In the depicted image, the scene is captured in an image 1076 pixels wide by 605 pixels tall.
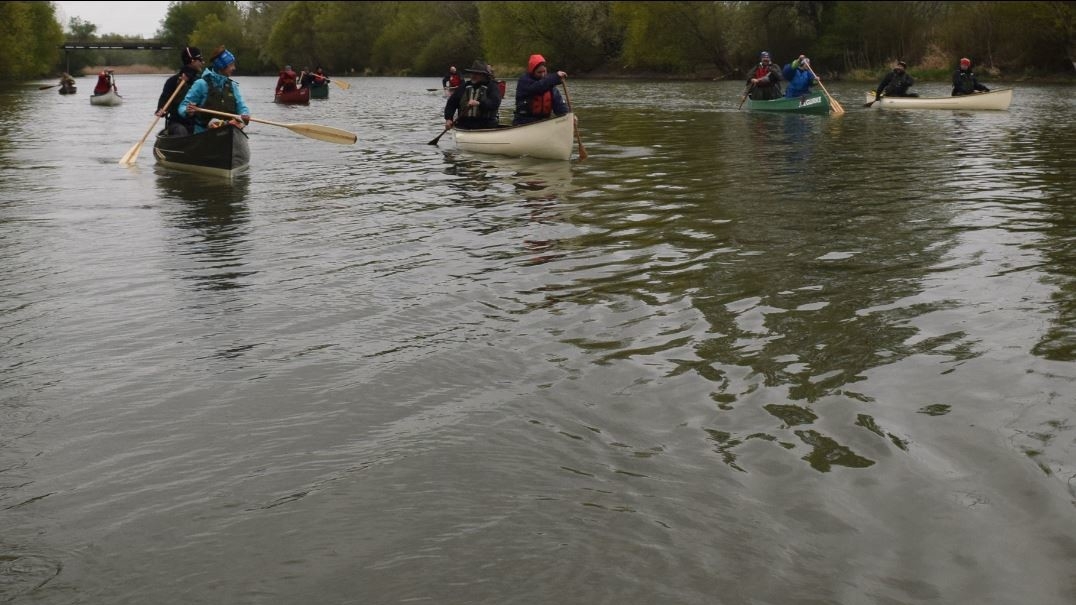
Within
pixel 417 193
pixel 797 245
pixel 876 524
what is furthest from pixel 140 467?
pixel 417 193

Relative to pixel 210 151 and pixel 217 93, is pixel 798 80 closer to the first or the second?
pixel 217 93

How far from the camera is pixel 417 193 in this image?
13977mm

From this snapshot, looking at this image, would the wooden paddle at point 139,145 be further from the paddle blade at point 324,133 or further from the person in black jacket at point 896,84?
the person in black jacket at point 896,84

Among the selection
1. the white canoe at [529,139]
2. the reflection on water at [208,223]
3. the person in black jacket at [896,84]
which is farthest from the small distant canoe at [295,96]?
the reflection on water at [208,223]

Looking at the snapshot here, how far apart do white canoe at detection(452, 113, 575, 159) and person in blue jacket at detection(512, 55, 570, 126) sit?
0.45 m

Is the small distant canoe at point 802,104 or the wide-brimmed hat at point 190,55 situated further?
the small distant canoe at point 802,104

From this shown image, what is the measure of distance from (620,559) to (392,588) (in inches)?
31.5

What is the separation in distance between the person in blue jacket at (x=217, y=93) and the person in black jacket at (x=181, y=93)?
0.60ft

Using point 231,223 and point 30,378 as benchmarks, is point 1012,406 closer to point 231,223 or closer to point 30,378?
point 30,378

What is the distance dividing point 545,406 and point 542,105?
1327 cm

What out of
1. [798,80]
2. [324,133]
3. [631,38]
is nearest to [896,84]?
[798,80]

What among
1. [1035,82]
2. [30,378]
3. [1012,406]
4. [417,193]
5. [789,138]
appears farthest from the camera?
[1035,82]

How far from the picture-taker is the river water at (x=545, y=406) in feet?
12.1

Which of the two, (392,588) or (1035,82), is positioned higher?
(1035,82)
